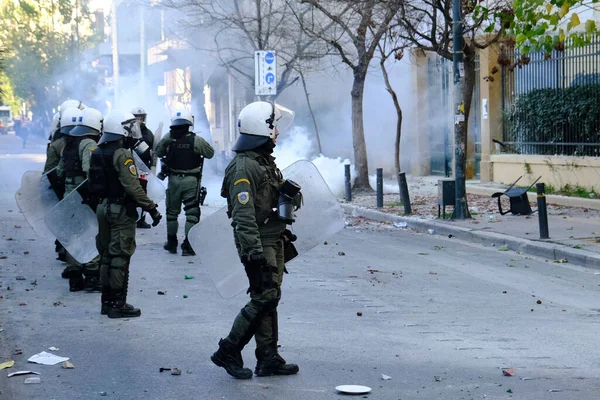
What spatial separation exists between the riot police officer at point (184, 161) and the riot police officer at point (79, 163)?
2101mm

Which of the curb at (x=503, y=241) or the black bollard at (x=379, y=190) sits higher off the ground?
the black bollard at (x=379, y=190)

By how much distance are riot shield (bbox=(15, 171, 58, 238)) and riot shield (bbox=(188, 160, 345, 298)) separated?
13.7ft

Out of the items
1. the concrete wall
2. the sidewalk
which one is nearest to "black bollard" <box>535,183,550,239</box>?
the sidewalk

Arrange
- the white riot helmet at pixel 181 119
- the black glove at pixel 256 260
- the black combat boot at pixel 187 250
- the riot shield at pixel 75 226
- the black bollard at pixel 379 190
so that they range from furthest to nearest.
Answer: the black bollard at pixel 379 190, the black combat boot at pixel 187 250, the white riot helmet at pixel 181 119, the riot shield at pixel 75 226, the black glove at pixel 256 260

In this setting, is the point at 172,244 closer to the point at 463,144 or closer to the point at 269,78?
the point at 463,144

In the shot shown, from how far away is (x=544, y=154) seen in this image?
64.1 ft

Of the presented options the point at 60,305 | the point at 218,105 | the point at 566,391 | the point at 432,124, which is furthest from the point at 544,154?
the point at 218,105

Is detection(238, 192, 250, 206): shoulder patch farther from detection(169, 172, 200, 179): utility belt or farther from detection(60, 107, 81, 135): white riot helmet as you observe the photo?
detection(169, 172, 200, 179): utility belt

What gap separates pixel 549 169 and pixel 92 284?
38.6 feet

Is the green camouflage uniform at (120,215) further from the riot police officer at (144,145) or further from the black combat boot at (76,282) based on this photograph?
the riot police officer at (144,145)

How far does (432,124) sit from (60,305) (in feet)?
62.0

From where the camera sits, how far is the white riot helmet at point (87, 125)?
9438 millimetres

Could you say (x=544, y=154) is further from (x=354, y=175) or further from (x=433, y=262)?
(x=433, y=262)

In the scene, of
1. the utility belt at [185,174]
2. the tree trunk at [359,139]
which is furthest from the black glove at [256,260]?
the tree trunk at [359,139]
